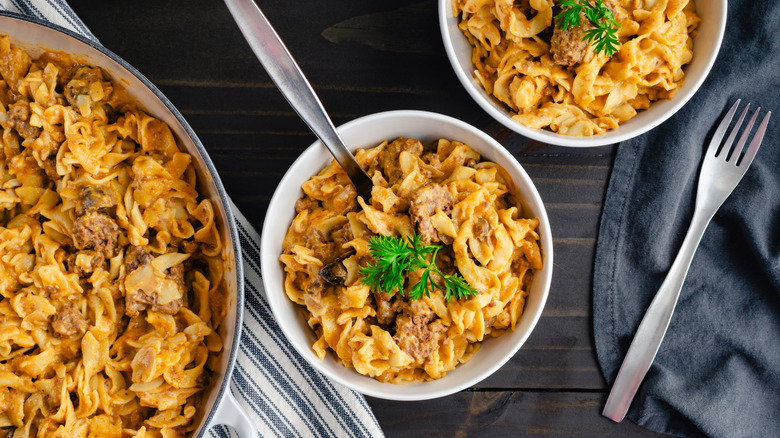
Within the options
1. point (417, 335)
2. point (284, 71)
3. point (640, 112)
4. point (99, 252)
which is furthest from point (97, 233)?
point (640, 112)

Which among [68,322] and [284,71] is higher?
[284,71]

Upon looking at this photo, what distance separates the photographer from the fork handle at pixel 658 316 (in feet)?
10.8

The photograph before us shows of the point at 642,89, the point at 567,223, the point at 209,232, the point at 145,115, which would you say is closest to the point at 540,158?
the point at 567,223

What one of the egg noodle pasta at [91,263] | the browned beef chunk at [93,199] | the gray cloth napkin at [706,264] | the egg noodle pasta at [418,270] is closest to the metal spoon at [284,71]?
the egg noodle pasta at [418,270]

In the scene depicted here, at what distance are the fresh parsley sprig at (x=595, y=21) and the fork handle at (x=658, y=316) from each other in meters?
1.15

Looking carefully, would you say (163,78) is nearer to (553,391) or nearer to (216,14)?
(216,14)

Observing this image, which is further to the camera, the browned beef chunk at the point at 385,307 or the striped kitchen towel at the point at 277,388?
the striped kitchen towel at the point at 277,388

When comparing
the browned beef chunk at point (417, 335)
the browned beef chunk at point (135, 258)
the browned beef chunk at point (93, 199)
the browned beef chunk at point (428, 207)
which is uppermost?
the browned beef chunk at point (93, 199)

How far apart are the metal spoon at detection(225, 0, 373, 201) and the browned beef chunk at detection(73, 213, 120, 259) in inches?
37.1

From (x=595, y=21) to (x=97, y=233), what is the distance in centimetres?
227

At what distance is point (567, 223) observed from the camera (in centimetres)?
332

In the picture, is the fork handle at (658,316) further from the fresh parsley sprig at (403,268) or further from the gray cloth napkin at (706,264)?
the fresh parsley sprig at (403,268)

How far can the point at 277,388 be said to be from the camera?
125 inches

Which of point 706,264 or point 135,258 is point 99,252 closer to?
point 135,258
